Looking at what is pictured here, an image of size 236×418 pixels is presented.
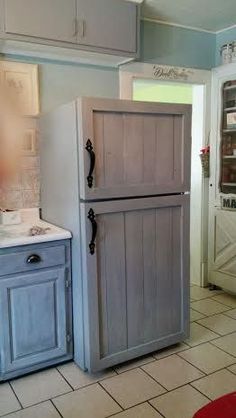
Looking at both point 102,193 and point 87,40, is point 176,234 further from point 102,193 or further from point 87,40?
point 87,40

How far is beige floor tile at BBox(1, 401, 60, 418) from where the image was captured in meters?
1.93

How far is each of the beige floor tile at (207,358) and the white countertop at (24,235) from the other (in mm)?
1140

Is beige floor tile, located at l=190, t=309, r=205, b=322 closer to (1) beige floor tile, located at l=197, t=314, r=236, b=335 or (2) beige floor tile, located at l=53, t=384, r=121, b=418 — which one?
(1) beige floor tile, located at l=197, t=314, r=236, b=335

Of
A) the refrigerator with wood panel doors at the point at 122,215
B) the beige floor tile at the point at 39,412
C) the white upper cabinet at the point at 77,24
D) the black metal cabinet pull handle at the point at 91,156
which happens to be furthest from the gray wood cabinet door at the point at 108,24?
the beige floor tile at the point at 39,412

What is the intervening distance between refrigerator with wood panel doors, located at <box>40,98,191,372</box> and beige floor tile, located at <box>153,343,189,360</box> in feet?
0.22

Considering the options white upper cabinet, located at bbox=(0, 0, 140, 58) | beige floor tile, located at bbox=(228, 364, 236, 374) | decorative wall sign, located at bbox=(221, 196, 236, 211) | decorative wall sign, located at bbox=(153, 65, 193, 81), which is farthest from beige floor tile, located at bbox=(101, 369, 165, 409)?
decorative wall sign, located at bbox=(153, 65, 193, 81)

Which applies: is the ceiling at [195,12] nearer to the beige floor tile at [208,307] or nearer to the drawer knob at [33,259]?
the drawer knob at [33,259]

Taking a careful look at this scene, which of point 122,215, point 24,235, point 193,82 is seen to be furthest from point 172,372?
point 193,82

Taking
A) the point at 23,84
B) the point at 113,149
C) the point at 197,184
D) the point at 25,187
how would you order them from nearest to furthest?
the point at 113,149, the point at 23,84, the point at 25,187, the point at 197,184

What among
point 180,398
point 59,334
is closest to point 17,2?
point 59,334

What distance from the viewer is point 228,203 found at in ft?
11.3

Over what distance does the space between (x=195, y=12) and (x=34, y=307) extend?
2.47m

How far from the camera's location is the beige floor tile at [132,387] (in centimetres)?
207

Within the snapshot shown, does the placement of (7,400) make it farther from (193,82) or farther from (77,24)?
(193,82)
